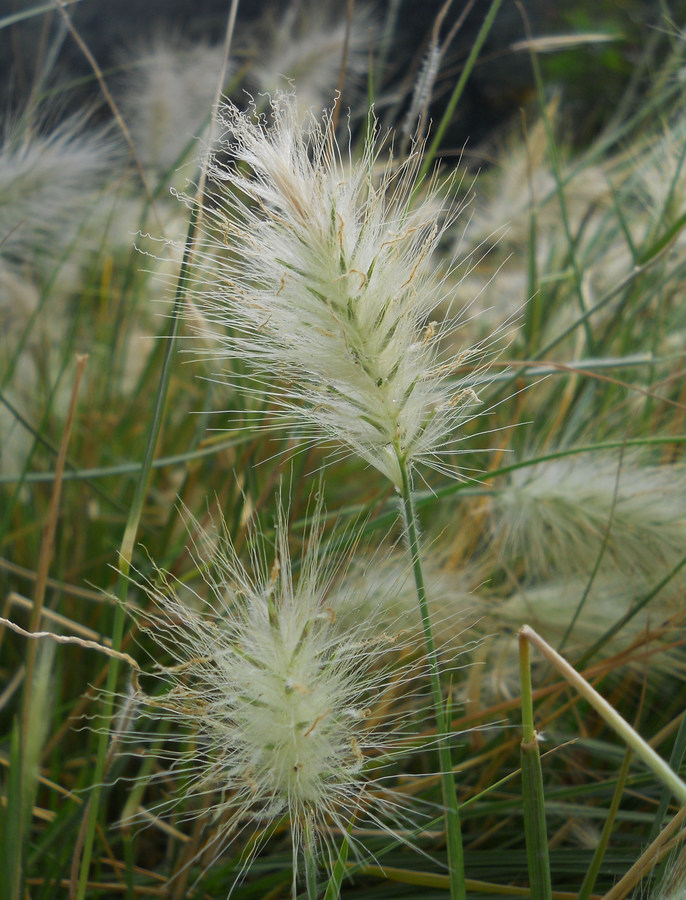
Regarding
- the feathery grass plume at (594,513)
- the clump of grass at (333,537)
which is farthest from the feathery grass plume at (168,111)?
the feathery grass plume at (594,513)

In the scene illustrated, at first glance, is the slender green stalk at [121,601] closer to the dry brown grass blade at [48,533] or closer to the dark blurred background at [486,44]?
the dry brown grass blade at [48,533]

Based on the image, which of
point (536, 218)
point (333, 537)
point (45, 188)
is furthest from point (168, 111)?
point (333, 537)

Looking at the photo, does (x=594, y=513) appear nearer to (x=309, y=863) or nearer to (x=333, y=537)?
(x=333, y=537)

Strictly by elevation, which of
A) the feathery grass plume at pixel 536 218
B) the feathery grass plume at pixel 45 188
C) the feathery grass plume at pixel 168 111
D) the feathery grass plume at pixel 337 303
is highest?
the feathery grass plume at pixel 168 111

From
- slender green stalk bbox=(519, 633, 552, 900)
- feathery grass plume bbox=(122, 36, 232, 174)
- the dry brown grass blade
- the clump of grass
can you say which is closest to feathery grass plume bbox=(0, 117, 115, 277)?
the clump of grass

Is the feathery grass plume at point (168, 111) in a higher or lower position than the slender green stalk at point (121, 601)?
higher

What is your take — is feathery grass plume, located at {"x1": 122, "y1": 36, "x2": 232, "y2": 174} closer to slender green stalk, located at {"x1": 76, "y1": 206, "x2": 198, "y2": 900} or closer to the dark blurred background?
slender green stalk, located at {"x1": 76, "y1": 206, "x2": 198, "y2": 900}
